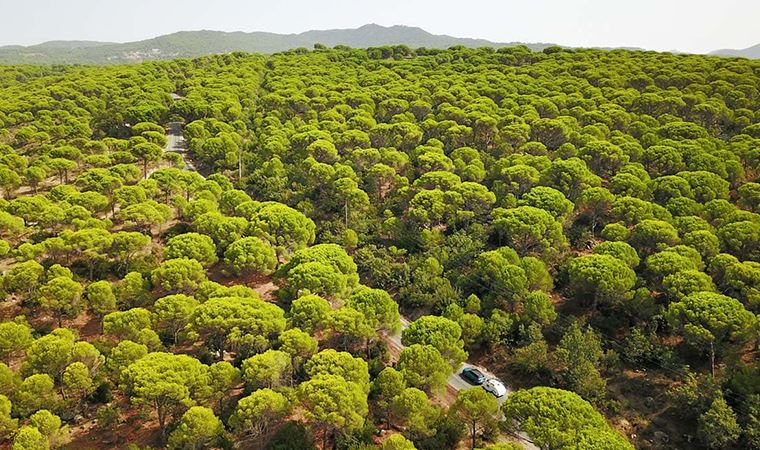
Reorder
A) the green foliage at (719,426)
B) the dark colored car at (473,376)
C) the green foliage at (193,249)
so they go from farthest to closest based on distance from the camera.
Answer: the green foliage at (193,249) → the dark colored car at (473,376) → the green foliage at (719,426)

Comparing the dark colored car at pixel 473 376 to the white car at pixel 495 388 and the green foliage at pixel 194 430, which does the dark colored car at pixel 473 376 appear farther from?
the green foliage at pixel 194 430

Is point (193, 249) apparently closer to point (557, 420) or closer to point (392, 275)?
point (392, 275)

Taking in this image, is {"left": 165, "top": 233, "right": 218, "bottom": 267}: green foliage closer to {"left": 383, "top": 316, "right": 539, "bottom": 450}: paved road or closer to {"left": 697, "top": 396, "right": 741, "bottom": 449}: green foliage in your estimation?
{"left": 383, "top": 316, "right": 539, "bottom": 450}: paved road

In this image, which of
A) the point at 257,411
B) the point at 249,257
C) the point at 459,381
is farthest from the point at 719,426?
the point at 249,257

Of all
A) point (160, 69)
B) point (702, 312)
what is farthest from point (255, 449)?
point (160, 69)

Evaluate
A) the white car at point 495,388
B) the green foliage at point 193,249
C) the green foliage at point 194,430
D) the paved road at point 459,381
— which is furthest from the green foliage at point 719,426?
the green foliage at point 193,249

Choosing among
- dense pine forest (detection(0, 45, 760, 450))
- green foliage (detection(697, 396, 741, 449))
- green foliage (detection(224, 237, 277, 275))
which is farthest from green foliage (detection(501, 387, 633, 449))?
green foliage (detection(224, 237, 277, 275))
